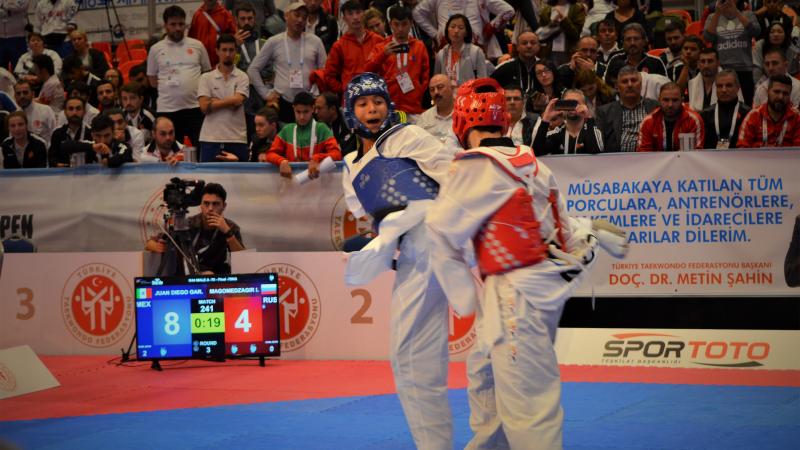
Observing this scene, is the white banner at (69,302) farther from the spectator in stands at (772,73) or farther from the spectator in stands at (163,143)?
the spectator in stands at (772,73)

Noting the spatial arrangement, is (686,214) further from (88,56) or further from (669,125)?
(88,56)

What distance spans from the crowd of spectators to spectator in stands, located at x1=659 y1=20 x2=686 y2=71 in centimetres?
3

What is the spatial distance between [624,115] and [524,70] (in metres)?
1.79

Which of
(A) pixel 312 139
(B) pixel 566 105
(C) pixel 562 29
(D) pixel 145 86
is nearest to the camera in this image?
(B) pixel 566 105

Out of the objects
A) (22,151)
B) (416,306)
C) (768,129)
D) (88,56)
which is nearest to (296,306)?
(22,151)

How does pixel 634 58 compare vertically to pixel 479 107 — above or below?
above

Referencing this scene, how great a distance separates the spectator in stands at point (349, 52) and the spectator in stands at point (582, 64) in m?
2.46

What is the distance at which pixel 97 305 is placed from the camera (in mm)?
11781

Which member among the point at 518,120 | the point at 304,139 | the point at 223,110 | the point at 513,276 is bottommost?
the point at 513,276

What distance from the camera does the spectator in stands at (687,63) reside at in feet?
41.0

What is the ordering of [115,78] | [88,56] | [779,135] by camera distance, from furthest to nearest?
1. [88,56]
2. [115,78]
3. [779,135]

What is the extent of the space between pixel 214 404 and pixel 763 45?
28.1 feet

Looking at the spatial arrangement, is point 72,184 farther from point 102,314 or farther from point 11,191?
point 102,314

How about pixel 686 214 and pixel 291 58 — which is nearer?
pixel 686 214
